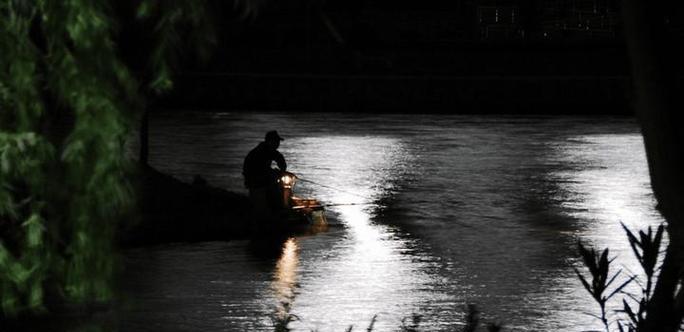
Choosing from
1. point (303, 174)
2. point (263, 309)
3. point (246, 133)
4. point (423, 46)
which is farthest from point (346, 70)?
point (263, 309)

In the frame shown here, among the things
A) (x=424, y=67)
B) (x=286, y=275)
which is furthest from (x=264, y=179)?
(x=424, y=67)

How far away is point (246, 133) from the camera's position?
3603 centimetres

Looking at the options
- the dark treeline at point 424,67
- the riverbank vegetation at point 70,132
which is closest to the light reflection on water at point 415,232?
the dark treeline at point 424,67

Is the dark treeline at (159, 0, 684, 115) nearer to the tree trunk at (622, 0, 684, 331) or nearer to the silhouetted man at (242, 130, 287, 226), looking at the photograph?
the silhouetted man at (242, 130, 287, 226)

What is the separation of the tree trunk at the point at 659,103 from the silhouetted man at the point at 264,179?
12.0m

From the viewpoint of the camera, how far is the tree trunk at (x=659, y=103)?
809 cm

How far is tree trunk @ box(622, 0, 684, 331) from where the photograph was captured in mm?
8086

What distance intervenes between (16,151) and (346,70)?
40.9 m

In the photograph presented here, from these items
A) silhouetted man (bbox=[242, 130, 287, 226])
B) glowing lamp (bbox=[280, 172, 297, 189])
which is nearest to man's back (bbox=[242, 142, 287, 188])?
silhouetted man (bbox=[242, 130, 287, 226])

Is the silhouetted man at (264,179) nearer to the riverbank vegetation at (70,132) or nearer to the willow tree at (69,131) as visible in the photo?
the riverbank vegetation at (70,132)

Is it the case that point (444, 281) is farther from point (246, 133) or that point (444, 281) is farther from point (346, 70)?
point (346, 70)

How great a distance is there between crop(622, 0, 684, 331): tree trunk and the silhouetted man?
1199 centimetres

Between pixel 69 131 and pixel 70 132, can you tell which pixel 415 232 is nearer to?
pixel 69 131

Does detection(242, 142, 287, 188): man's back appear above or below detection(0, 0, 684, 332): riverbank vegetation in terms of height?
below
